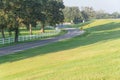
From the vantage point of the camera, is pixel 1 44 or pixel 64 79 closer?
pixel 64 79

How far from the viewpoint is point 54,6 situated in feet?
329

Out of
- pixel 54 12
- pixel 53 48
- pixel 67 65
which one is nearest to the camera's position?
pixel 67 65

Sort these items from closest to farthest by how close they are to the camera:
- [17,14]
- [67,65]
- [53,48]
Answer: [67,65] < [53,48] < [17,14]

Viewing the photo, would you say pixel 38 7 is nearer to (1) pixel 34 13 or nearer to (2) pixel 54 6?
(1) pixel 34 13

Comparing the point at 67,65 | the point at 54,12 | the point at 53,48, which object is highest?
the point at 54,12

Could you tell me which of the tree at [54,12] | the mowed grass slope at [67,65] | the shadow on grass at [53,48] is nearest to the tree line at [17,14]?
the shadow on grass at [53,48]

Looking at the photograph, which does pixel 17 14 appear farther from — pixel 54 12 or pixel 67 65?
pixel 54 12

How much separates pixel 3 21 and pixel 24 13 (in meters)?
4.47

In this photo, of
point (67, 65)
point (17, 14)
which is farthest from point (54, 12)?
point (67, 65)

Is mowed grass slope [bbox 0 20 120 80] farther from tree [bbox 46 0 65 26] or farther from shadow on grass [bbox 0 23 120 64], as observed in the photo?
tree [bbox 46 0 65 26]

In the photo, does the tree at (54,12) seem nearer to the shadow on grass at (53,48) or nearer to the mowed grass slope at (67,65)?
the shadow on grass at (53,48)

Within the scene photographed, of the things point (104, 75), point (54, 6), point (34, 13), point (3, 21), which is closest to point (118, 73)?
point (104, 75)

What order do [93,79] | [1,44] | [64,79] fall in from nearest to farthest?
1. [93,79]
2. [64,79]
3. [1,44]

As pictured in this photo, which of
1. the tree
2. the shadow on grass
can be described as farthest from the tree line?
the tree
